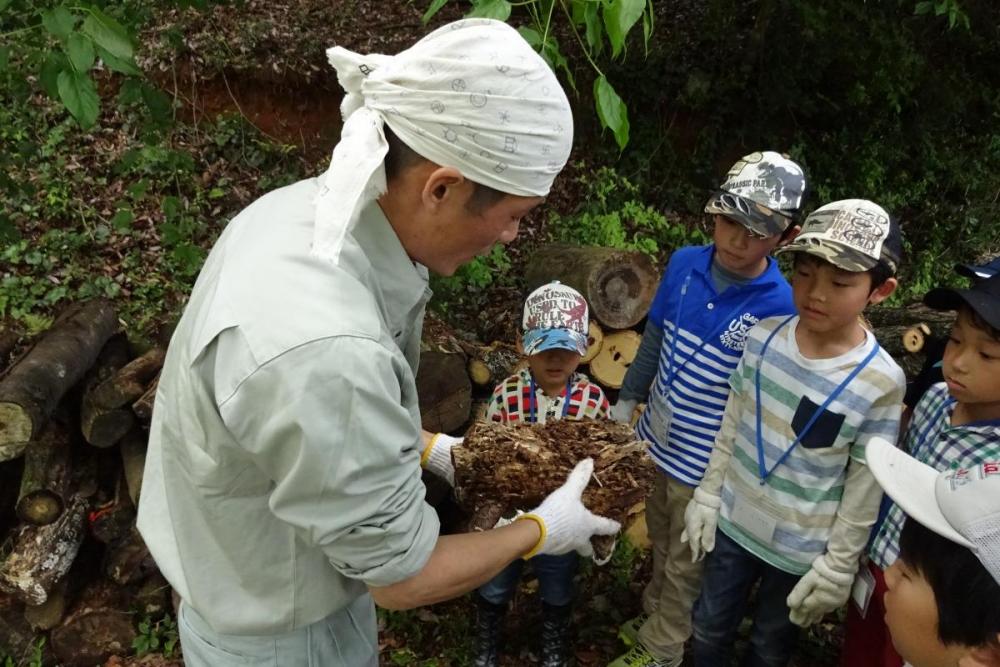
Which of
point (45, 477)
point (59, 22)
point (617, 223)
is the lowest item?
point (45, 477)

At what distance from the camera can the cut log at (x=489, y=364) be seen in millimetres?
3633

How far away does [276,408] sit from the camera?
3.91ft

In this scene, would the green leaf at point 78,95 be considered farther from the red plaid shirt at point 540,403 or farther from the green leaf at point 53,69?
the red plaid shirt at point 540,403

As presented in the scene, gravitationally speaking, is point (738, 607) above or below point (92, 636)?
above

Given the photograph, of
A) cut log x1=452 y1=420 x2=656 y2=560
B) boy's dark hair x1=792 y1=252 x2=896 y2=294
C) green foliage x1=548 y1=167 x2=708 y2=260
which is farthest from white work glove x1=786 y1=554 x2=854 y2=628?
green foliage x1=548 y1=167 x2=708 y2=260

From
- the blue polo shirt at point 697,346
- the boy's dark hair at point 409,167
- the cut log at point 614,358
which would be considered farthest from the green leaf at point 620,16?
the cut log at point 614,358

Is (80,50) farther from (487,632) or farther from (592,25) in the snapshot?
(487,632)

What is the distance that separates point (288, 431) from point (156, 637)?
278 centimetres

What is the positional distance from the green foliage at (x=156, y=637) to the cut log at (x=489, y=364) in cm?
191

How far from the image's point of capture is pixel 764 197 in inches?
102

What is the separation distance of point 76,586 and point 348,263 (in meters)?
3.03

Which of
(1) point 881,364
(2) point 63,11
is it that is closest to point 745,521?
(1) point 881,364

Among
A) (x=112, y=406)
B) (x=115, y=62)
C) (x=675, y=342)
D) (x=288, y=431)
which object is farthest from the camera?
(x=112, y=406)

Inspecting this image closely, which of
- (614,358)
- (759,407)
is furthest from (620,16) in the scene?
(614,358)
